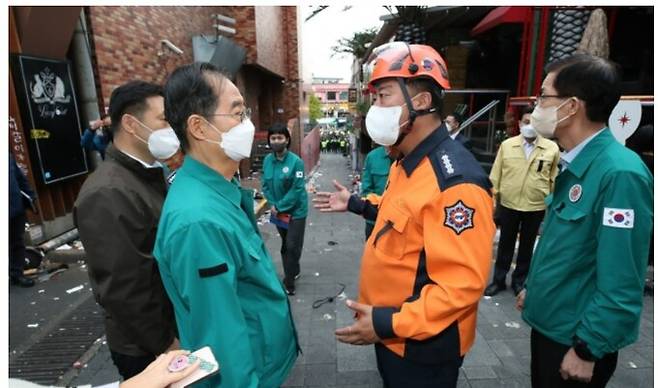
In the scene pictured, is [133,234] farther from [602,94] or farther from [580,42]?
[580,42]

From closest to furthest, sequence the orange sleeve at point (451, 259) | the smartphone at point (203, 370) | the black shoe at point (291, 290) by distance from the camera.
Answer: the smartphone at point (203, 370) → the orange sleeve at point (451, 259) → the black shoe at point (291, 290)

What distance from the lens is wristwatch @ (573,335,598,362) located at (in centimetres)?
155

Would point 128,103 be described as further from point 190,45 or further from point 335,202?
point 190,45

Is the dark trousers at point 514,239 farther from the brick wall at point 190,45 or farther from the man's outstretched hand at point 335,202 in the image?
the brick wall at point 190,45

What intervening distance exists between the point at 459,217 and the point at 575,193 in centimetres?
72

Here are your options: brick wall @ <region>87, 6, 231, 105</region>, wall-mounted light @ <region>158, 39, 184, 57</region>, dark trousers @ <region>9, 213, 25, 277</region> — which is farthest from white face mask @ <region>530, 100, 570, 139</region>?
wall-mounted light @ <region>158, 39, 184, 57</region>

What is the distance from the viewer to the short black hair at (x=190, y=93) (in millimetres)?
1466

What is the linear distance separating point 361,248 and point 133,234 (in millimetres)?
4733

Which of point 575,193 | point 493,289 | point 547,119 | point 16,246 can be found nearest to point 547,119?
point 547,119

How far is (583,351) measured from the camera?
5.12ft

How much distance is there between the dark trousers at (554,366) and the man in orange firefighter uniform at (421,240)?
18.9 inches

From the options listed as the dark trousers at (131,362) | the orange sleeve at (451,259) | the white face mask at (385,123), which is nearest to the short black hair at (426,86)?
the white face mask at (385,123)

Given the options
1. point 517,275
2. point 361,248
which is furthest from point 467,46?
point 517,275

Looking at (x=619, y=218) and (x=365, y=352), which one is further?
(x=365, y=352)
